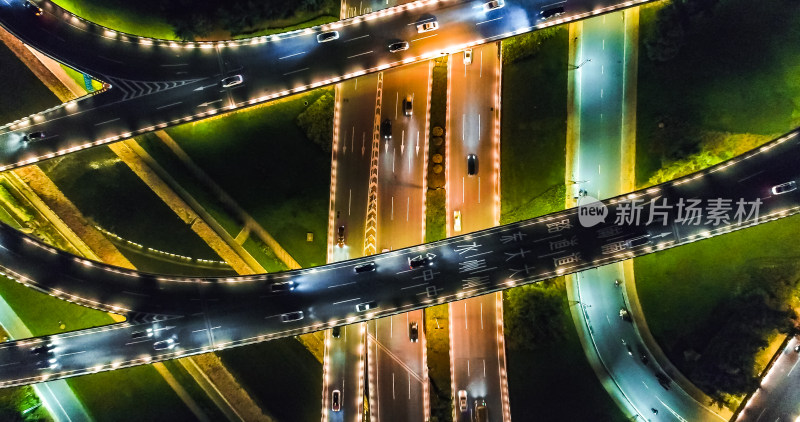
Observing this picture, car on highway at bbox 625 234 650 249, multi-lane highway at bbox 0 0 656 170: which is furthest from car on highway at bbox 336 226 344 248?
car on highway at bbox 625 234 650 249

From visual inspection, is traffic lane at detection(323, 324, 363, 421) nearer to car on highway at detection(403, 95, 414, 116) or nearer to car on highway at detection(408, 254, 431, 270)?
car on highway at detection(408, 254, 431, 270)

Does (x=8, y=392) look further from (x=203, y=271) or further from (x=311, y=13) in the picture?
(x=311, y=13)

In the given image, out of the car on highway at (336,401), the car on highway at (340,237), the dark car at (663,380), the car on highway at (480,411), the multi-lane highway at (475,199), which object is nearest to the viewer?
the car on highway at (480,411)

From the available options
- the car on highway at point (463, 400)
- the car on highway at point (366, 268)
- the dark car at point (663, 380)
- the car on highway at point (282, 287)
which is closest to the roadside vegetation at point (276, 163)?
the car on highway at point (282, 287)

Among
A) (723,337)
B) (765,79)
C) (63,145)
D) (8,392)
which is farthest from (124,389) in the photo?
(765,79)

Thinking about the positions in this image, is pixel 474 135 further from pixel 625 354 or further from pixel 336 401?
pixel 336 401

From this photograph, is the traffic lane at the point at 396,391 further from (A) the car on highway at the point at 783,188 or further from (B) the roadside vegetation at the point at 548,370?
(A) the car on highway at the point at 783,188

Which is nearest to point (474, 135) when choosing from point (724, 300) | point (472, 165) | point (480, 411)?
point (472, 165)

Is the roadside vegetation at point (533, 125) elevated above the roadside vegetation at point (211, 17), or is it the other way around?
the roadside vegetation at point (211, 17)
